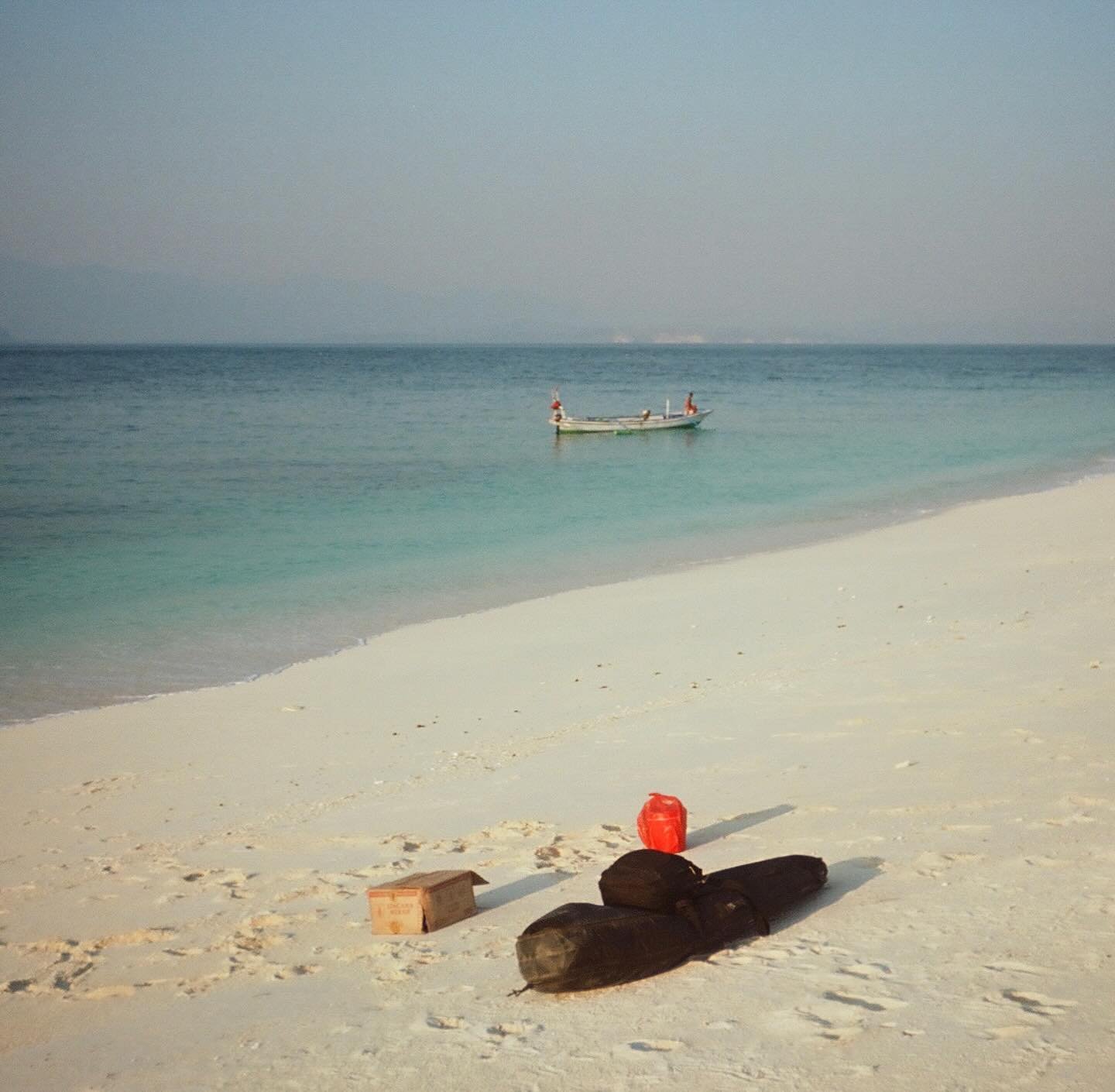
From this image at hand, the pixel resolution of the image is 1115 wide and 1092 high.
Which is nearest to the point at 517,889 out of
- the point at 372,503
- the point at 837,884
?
the point at 837,884

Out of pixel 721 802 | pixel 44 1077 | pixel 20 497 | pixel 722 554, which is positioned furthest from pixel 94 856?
pixel 20 497

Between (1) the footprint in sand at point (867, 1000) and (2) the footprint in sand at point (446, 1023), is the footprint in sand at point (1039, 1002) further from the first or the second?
(2) the footprint in sand at point (446, 1023)

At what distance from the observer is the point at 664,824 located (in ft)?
19.8

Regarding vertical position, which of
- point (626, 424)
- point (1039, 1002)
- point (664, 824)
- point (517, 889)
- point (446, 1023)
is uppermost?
point (1039, 1002)

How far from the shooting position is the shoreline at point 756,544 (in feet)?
37.4

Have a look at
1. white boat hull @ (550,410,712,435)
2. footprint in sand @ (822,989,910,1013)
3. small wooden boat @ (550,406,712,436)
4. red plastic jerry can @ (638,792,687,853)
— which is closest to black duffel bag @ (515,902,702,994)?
footprint in sand @ (822,989,910,1013)

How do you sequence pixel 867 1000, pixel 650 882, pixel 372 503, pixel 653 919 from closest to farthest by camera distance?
pixel 867 1000 < pixel 653 919 < pixel 650 882 < pixel 372 503

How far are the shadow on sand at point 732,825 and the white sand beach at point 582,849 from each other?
2 cm

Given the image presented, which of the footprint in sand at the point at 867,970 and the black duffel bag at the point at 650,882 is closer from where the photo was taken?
the footprint in sand at the point at 867,970

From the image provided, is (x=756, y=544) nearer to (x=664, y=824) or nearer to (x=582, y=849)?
(x=582, y=849)

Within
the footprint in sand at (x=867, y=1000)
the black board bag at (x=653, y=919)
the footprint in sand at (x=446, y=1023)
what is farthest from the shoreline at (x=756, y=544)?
the footprint in sand at (x=867, y=1000)

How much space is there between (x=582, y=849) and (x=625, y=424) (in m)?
38.9

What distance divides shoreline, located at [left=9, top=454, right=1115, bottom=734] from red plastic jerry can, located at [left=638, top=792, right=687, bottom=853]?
6223 millimetres

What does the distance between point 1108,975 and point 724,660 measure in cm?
663
